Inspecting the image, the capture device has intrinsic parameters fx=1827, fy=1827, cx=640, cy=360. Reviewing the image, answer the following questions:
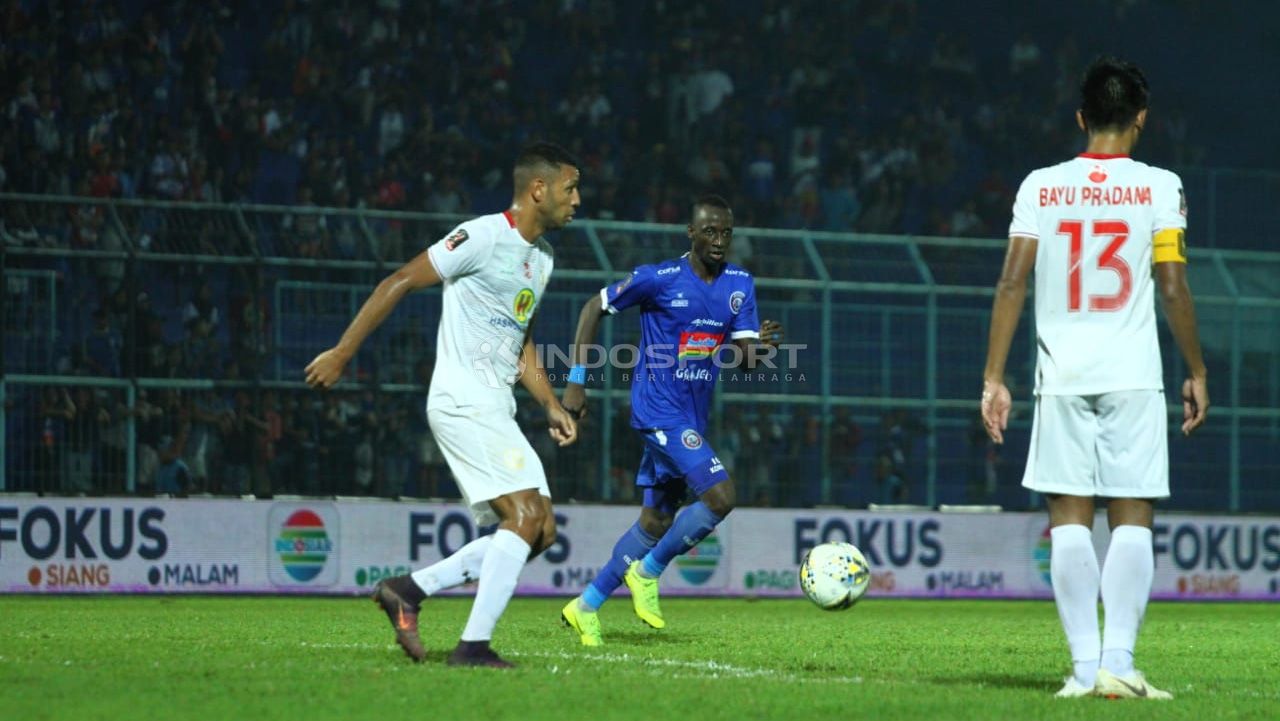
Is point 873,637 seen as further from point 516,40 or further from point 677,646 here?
point 516,40

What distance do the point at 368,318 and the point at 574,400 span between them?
2.60 meters

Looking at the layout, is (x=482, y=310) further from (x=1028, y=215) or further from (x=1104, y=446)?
(x=1104, y=446)

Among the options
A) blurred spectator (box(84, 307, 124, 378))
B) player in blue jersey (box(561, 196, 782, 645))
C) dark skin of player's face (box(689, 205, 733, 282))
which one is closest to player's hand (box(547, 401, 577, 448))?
player in blue jersey (box(561, 196, 782, 645))

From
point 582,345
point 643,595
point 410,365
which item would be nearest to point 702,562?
point 410,365

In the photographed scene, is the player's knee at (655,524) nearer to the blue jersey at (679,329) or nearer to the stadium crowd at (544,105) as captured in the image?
the blue jersey at (679,329)

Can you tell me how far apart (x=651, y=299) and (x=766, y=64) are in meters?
15.9

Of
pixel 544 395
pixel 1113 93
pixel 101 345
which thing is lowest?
pixel 544 395

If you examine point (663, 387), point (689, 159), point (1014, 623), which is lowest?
point (1014, 623)

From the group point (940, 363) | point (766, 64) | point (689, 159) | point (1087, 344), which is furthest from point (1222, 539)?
point (1087, 344)

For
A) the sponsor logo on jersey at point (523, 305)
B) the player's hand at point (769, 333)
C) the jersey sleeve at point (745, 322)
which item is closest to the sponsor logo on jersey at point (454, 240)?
the sponsor logo on jersey at point (523, 305)

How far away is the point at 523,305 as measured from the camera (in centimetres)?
786

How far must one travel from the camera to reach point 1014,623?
1305cm

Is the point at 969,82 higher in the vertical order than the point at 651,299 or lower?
higher

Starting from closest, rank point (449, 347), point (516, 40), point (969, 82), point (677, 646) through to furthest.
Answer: point (449, 347) < point (677, 646) < point (516, 40) < point (969, 82)
